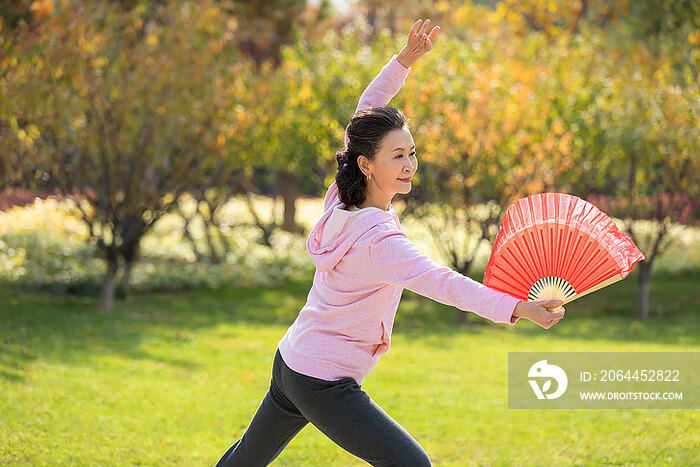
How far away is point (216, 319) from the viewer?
10828mm

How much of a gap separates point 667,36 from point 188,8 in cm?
814

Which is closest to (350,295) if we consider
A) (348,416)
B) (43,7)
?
(348,416)

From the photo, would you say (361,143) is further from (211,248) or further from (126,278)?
(211,248)

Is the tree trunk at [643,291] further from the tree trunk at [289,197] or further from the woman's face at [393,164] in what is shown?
the woman's face at [393,164]

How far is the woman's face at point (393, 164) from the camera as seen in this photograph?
283cm

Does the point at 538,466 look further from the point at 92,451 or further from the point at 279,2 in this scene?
the point at 279,2

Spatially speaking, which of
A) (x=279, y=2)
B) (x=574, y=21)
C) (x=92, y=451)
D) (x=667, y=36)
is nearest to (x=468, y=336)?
(x=92, y=451)

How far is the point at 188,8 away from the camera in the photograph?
40.8ft

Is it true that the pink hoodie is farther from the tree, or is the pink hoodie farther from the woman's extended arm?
the tree

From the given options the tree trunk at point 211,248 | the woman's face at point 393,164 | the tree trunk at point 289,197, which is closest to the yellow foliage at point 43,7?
the tree trunk at point 211,248

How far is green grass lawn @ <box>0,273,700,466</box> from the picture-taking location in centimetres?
511

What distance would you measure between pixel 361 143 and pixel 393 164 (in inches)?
5.2

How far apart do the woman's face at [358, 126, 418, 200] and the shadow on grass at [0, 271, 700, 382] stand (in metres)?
4.59

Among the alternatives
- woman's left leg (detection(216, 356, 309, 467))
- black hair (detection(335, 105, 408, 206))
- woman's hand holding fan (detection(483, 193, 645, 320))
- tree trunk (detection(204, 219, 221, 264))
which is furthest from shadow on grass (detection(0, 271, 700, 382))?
A: woman's hand holding fan (detection(483, 193, 645, 320))
